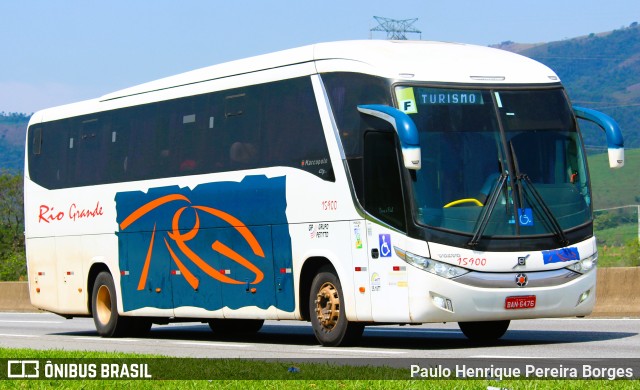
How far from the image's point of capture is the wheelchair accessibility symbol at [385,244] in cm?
1634

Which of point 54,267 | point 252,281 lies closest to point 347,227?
point 252,281

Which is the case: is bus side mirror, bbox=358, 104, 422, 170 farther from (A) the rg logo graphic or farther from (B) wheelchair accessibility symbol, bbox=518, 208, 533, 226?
(A) the rg logo graphic

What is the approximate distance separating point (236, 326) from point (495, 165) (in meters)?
7.78

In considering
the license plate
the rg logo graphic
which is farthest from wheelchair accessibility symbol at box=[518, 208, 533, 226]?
the rg logo graphic

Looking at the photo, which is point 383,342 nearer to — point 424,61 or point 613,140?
point 424,61

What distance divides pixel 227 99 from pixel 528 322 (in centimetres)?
717

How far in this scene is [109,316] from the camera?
76.6 feet

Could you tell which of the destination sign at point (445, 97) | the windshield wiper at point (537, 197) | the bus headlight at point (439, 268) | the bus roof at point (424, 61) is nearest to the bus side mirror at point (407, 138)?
the destination sign at point (445, 97)

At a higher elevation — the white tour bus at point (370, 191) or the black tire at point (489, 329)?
the white tour bus at point (370, 191)

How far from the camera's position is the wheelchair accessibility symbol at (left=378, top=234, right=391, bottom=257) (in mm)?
16344

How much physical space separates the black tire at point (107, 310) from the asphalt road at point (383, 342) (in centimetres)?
38

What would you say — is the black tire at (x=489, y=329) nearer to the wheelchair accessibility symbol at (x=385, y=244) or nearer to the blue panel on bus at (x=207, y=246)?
the wheelchair accessibility symbol at (x=385, y=244)

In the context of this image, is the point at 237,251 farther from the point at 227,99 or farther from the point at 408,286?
the point at 408,286

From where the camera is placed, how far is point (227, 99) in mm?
19969
